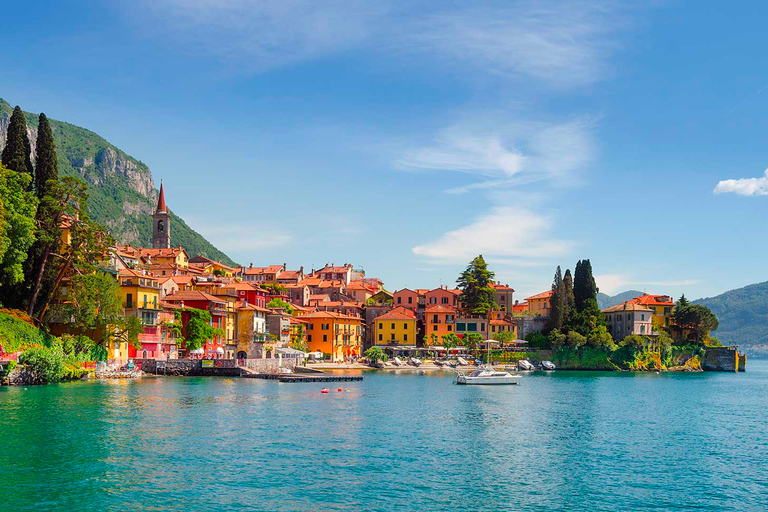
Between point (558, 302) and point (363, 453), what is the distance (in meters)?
84.3

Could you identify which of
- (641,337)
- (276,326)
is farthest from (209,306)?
(641,337)

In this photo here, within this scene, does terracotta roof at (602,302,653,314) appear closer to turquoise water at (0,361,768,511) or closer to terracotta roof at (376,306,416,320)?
terracotta roof at (376,306,416,320)

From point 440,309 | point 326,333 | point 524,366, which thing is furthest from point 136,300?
point 524,366

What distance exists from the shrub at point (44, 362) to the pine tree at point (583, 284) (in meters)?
79.0

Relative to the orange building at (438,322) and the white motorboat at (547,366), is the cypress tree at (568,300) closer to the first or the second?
the white motorboat at (547,366)

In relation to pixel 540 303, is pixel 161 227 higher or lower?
higher

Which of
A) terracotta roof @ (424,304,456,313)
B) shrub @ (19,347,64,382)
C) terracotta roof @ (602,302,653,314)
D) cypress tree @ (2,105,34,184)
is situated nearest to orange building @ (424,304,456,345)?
terracotta roof @ (424,304,456,313)

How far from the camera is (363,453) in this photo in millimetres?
31938

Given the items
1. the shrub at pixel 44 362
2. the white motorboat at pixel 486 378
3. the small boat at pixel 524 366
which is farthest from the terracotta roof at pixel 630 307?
the shrub at pixel 44 362

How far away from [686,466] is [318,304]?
95479mm

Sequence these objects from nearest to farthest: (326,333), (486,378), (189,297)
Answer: (486,378), (189,297), (326,333)

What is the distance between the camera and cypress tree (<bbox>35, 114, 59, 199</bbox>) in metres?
64.8

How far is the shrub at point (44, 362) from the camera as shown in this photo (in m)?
55.0

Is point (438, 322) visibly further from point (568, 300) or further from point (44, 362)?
point (44, 362)
